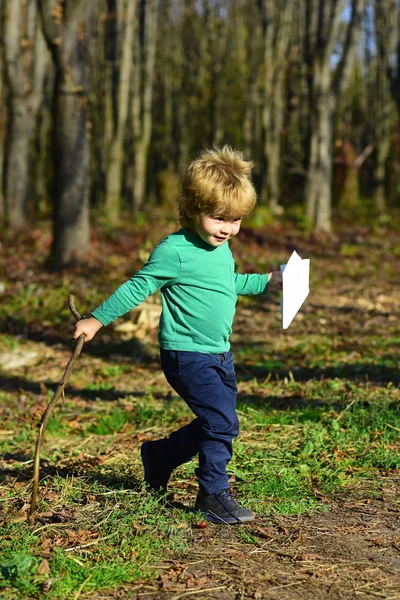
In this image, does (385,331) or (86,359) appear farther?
(385,331)

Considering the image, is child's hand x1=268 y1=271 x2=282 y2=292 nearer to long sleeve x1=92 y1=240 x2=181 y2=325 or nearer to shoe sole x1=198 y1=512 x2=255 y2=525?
long sleeve x1=92 y1=240 x2=181 y2=325

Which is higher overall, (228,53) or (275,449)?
(228,53)

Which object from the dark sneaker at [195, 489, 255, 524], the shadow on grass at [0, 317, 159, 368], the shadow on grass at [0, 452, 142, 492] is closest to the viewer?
the dark sneaker at [195, 489, 255, 524]

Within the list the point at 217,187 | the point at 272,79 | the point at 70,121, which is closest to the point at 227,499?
the point at 217,187

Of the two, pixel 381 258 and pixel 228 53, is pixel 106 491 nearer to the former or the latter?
pixel 381 258

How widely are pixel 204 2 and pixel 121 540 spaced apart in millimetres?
22745

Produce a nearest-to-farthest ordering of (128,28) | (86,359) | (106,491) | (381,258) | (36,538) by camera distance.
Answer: (36,538) → (106,491) → (86,359) → (381,258) → (128,28)

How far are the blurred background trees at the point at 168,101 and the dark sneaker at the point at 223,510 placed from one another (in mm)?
8114

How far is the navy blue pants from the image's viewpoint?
3814 millimetres

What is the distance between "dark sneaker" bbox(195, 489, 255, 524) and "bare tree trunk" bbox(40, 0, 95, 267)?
8.09 metres

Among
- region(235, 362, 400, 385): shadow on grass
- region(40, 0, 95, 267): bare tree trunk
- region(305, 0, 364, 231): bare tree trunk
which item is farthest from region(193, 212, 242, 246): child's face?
region(305, 0, 364, 231): bare tree trunk

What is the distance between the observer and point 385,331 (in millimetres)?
8969

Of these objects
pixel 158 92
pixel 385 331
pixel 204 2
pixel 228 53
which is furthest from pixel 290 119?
pixel 385 331

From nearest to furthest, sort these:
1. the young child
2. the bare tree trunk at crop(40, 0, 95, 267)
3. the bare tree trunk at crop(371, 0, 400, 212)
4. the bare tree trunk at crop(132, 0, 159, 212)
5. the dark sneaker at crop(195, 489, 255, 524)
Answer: the young child → the dark sneaker at crop(195, 489, 255, 524) → the bare tree trunk at crop(40, 0, 95, 267) → the bare tree trunk at crop(132, 0, 159, 212) → the bare tree trunk at crop(371, 0, 400, 212)
